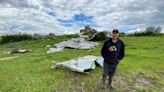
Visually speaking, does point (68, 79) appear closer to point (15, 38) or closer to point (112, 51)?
point (112, 51)

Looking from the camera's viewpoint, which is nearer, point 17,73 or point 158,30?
point 17,73

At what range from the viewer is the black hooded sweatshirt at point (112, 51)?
24.4 feet

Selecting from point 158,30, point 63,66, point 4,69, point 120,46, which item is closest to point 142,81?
point 120,46

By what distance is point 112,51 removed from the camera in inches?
295

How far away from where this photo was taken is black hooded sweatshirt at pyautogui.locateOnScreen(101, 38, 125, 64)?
7449mm

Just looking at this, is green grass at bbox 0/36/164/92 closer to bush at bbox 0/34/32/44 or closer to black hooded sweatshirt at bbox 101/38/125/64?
black hooded sweatshirt at bbox 101/38/125/64

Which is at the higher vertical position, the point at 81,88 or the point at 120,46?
the point at 120,46

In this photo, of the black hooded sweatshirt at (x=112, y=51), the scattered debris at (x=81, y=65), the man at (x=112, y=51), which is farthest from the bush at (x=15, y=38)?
the black hooded sweatshirt at (x=112, y=51)

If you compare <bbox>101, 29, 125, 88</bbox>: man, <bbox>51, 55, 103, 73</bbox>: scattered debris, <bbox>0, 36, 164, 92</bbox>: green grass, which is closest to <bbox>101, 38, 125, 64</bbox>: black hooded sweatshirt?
<bbox>101, 29, 125, 88</bbox>: man

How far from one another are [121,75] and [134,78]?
0.52m

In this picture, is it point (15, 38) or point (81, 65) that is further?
point (15, 38)

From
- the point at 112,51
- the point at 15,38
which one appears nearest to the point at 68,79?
the point at 112,51

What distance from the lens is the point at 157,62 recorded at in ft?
41.0

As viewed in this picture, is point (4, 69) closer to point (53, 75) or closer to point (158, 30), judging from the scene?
point (53, 75)
